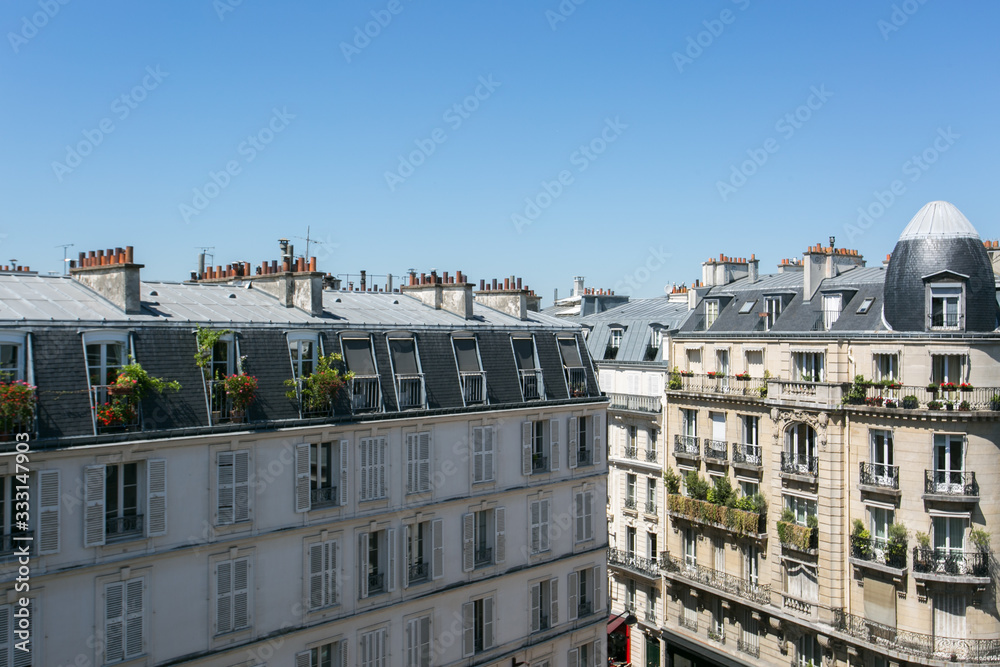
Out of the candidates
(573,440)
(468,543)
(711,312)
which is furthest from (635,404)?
(468,543)

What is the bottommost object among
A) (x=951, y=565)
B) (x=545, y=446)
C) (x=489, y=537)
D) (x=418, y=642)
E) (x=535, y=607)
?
(x=535, y=607)

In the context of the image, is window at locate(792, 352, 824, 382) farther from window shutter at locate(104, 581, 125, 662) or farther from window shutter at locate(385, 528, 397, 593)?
window shutter at locate(104, 581, 125, 662)

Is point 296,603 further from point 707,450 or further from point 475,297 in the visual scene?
point 707,450

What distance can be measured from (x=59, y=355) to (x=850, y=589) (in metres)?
30.9

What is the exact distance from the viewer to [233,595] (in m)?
20.4

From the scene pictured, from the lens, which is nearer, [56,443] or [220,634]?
[56,443]

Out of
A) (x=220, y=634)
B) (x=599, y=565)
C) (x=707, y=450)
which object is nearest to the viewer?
(x=220, y=634)

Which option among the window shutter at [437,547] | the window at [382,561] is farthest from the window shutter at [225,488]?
the window shutter at [437,547]

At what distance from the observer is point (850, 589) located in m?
33.4

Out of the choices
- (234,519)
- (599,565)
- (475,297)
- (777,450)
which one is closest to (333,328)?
(234,519)

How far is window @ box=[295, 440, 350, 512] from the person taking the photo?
2177cm

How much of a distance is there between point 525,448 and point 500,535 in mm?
3046

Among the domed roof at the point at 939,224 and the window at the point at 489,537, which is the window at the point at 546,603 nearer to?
the window at the point at 489,537

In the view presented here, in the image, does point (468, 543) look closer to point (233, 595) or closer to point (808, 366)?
point (233, 595)
